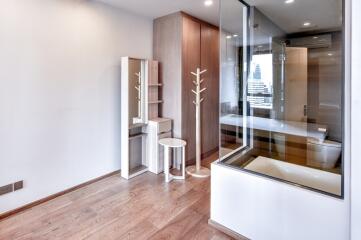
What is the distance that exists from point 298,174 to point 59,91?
288cm

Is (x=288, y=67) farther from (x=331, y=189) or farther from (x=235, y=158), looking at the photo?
(x=331, y=189)

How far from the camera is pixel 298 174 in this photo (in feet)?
7.13

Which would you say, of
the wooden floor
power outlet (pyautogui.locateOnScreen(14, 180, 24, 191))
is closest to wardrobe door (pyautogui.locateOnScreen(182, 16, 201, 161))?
the wooden floor

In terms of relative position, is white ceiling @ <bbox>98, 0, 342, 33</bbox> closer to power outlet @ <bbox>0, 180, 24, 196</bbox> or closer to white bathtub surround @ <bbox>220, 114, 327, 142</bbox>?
white bathtub surround @ <bbox>220, 114, 327, 142</bbox>

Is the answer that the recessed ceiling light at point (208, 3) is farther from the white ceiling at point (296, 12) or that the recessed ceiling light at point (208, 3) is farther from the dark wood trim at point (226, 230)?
the dark wood trim at point (226, 230)

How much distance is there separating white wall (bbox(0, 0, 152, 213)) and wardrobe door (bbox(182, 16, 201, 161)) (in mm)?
823

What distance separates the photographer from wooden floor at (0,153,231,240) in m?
2.11

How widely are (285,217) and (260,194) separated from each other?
0.25m

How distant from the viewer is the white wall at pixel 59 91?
2336 mm

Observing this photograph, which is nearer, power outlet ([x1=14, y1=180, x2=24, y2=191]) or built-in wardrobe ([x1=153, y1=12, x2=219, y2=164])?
power outlet ([x1=14, y1=180, x2=24, y2=191])

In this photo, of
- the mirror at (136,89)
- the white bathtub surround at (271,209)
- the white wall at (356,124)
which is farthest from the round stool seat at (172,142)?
the white wall at (356,124)

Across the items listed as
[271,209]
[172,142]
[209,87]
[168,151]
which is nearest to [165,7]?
[209,87]

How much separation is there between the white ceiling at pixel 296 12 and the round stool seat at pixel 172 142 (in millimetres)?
2201

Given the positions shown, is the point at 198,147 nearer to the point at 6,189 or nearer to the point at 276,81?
the point at 276,81
